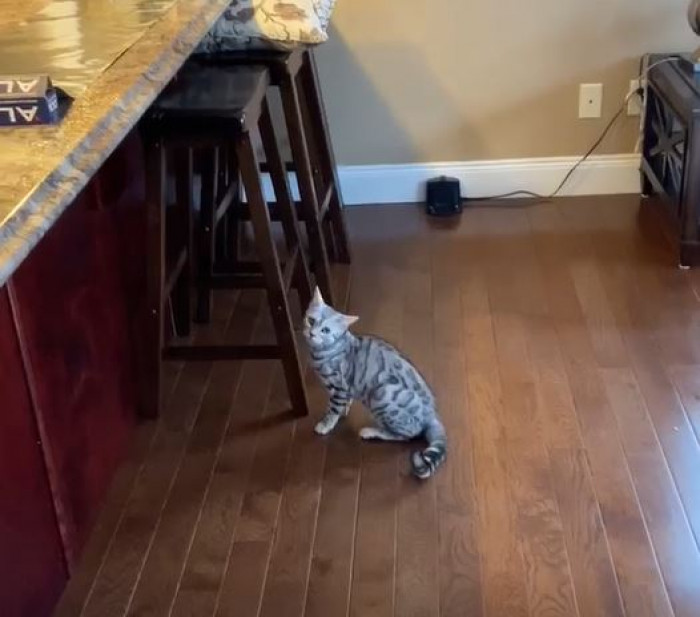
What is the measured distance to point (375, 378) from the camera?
2596mm

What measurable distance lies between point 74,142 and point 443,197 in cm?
247

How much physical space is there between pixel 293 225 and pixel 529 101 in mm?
1378

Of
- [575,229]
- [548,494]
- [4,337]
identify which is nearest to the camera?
[4,337]

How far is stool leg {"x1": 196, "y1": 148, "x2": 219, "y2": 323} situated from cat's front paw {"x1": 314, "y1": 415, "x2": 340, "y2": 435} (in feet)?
2.02

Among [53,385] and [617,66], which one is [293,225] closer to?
[53,385]

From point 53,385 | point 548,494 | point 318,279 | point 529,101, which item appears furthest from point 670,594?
point 529,101

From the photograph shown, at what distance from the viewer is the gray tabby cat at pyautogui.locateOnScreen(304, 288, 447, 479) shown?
2572mm

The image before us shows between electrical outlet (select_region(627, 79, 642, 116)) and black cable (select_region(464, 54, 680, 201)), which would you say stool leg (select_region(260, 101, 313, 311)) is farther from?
electrical outlet (select_region(627, 79, 642, 116))

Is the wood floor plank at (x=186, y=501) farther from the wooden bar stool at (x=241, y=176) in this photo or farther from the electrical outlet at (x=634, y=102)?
the electrical outlet at (x=634, y=102)

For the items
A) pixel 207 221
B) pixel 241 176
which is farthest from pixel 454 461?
pixel 207 221

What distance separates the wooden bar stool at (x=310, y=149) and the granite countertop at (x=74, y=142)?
0.65m

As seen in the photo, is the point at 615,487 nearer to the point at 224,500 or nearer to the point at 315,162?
the point at 224,500

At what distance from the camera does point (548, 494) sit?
2.43 metres

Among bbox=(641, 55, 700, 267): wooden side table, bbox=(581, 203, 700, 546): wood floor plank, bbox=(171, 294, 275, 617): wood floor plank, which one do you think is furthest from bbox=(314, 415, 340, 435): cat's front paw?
bbox=(641, 55, 700, 267): wooden side table
